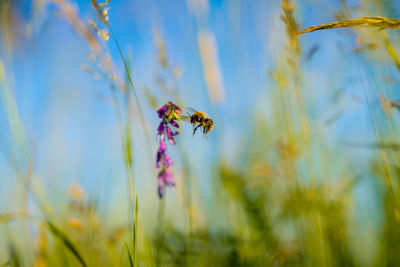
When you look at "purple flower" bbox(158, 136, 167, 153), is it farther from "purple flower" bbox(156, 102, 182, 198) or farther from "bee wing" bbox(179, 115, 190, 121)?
"bee wing" bbox(179, 115, 190, 121)

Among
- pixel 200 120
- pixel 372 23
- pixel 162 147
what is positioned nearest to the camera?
pixel 372 23

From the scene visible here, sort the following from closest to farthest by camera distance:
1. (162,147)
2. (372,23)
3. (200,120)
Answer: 1. (372,23)
2. (162,147)
3. (200,120)

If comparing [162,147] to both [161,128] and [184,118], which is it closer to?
[161,128]

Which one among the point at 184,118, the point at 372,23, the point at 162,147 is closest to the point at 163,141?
the point at 162,147

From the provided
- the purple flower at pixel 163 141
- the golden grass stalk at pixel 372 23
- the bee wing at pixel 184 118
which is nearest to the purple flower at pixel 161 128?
the purple flower at pixel 163 141

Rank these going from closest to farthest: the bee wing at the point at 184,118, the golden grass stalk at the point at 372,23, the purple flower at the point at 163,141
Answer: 1. the golden grass stalk at the point at 372,23
2. the purple flower at the point at 163,141
3. the bee wing at the point at 184,118

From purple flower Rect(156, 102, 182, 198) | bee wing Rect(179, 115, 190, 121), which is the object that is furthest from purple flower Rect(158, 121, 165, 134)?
bee wing Rect(179, 115, 190, 121)

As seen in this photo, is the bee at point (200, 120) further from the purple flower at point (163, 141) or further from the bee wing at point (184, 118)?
the purple flower at point (163, 141)

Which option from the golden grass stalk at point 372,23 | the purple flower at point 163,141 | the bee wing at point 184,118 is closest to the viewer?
the golden grass stalk at point 372,23

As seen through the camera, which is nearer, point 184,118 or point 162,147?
point 162,147

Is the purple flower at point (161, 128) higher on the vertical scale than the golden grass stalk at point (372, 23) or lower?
lower

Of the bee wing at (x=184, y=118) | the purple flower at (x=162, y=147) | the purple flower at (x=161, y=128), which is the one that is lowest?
the purple flower at (x=162, y=147)

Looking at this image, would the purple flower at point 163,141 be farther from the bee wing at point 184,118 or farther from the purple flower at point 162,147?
the bee wing at point 184,118

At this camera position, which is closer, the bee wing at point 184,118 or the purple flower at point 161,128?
the purple flower at point 161,128
